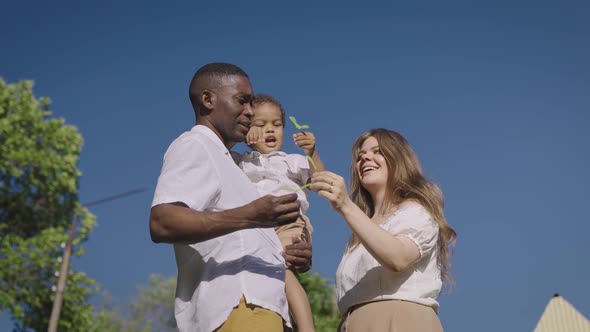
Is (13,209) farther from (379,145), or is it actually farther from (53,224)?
(379,145)

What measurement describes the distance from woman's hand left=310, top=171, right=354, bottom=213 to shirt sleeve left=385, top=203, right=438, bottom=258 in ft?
1.88

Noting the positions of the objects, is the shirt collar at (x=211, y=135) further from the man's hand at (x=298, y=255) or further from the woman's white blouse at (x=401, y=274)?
the woman's white blouse at (x=401, y=274)

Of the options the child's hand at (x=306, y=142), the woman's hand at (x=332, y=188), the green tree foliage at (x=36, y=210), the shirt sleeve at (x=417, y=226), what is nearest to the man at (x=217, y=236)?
the woman's hand at (x=332, y=188)

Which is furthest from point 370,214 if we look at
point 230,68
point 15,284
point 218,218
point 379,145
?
point 15,284

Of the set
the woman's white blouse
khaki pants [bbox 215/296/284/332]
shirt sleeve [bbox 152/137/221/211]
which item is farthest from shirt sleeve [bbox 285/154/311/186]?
khaki pants [bbox 215/296/284/332]

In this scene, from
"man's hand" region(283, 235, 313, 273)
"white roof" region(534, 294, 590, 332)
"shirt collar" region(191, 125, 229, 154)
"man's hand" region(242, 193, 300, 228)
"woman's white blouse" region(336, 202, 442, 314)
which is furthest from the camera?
"white roof" region(534, 294, 590, 332)

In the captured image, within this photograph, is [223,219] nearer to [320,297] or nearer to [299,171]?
[299,171]

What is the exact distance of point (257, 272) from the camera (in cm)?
332

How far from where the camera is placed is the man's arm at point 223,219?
3.11 m

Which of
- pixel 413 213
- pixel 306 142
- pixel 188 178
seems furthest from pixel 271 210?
pixel 306 142

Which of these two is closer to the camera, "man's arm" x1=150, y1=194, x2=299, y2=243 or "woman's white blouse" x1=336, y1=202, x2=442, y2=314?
"man's arm" x1=150, y1=194, x2=299, y2=243

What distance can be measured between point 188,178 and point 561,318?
13.7 m

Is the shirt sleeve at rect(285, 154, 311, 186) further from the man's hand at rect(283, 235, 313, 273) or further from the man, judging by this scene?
the man

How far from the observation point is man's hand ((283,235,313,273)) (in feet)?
12.9
